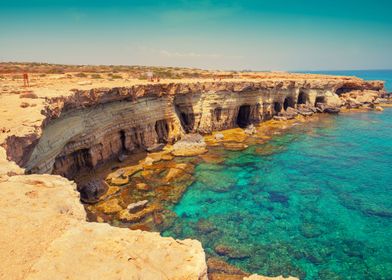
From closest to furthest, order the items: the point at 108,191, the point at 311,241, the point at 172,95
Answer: the point at 311,241 < the point at 108,191 < the point at 172,95

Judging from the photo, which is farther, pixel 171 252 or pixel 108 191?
pixel 108 191

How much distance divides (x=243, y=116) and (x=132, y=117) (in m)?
19.9

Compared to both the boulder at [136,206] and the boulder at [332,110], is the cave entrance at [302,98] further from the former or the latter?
the boulder at [136,206]

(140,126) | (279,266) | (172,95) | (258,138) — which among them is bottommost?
(279,266)

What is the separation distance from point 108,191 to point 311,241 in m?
14.7

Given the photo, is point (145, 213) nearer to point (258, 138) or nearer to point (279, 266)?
point (279, 266)

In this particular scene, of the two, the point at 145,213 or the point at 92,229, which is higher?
the point at 92,229

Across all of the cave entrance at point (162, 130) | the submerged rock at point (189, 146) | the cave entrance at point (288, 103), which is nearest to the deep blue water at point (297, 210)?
the submerged rock at point (189, 146)

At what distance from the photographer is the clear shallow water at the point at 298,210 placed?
591 inches

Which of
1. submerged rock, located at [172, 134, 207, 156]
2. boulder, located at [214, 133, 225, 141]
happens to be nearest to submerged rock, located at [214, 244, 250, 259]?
submerged rock, located at [172, 134, 207, 156]

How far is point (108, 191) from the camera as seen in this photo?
Answer: 21.6 meters

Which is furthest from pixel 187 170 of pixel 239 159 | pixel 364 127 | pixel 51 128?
pixel 364 127

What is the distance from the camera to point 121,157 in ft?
88.7

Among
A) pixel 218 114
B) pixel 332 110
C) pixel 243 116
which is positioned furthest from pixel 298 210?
pixel 332 110
